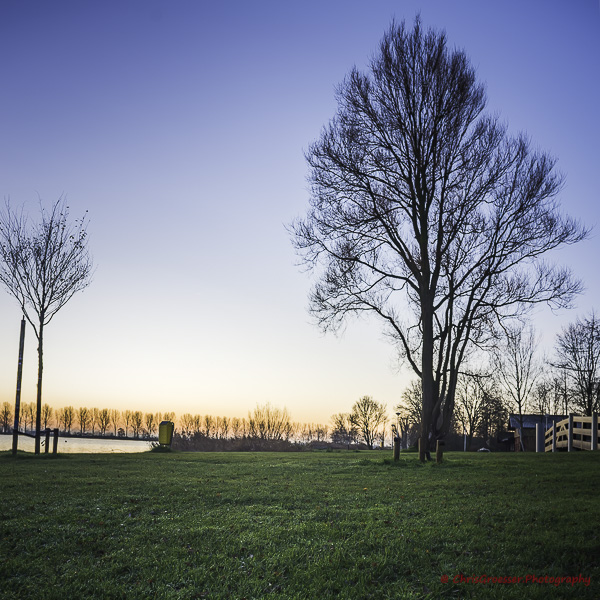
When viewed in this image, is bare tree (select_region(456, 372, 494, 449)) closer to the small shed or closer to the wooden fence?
the small shed

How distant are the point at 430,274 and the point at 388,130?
18.2 feet

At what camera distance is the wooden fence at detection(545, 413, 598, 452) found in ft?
65.0

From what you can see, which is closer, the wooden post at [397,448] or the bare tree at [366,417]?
the wooden post at [397,448]

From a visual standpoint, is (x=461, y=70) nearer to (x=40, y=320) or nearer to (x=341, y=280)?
(x=341, y=280)

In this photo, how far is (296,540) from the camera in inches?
230

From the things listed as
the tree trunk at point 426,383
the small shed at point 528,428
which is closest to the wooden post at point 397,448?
the tree trunk at point 426,383

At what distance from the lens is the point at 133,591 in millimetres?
4527

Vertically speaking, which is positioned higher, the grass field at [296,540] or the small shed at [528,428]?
the grass field at [296,540]

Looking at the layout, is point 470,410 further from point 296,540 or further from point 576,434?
point 296,540

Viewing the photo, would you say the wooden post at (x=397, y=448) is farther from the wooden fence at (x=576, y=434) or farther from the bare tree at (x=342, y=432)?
the bare tree at (x=342, y=432)

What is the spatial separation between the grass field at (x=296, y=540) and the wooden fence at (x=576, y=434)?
1197cm

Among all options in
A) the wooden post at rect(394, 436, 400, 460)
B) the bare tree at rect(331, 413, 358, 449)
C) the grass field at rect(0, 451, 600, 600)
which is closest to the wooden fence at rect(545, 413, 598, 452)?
the wooden post at rect(394, 436, 400, 460)

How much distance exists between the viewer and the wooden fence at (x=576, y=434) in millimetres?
19797

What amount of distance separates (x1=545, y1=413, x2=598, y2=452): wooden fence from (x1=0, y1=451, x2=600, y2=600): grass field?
1197 centimetres
